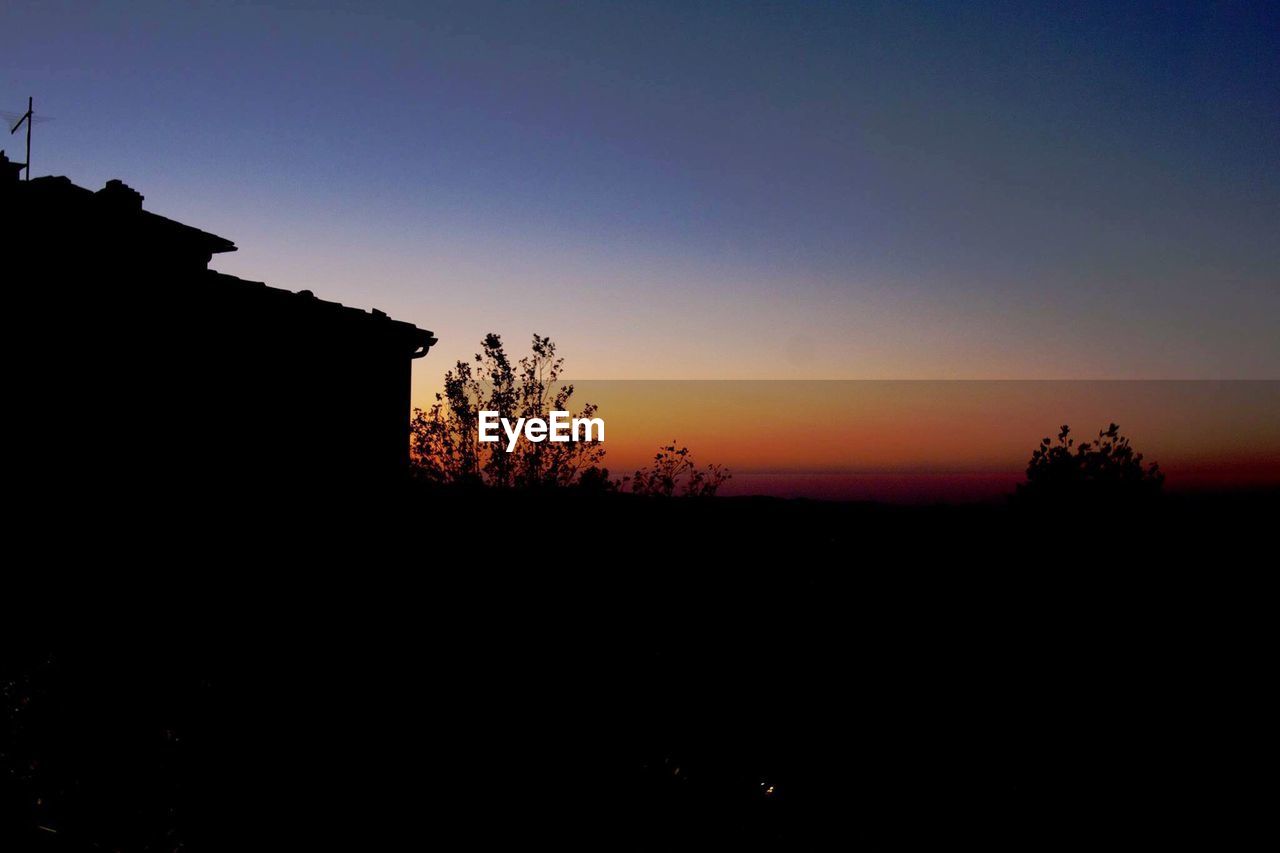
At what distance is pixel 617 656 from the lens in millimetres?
8305

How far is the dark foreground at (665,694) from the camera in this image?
20.3 feet

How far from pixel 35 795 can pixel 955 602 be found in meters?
9.76

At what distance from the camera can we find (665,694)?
24.8ft

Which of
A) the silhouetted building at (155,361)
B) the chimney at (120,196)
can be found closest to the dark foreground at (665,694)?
the silhouetted building at (155,361)

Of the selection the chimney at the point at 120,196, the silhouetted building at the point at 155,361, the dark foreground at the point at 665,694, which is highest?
the chimney at the point at 120,196

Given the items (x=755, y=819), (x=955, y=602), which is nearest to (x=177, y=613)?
(x=755, y=819)

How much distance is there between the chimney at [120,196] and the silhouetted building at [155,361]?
0.09 ft

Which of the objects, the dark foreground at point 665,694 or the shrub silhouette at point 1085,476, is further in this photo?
the shrub silhouette at point 1085,476

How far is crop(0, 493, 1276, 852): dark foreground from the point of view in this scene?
20.3 feet

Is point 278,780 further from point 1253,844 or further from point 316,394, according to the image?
point 316,394

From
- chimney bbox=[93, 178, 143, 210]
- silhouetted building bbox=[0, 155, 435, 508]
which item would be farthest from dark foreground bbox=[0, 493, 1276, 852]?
chimney bbox=[93, 178, 143, 210]

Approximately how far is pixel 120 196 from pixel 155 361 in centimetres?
262

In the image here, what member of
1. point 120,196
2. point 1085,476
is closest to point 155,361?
point 120,196

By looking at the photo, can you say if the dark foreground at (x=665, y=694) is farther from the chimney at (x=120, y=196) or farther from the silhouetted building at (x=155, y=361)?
the chimney at (x=120, y=196)
